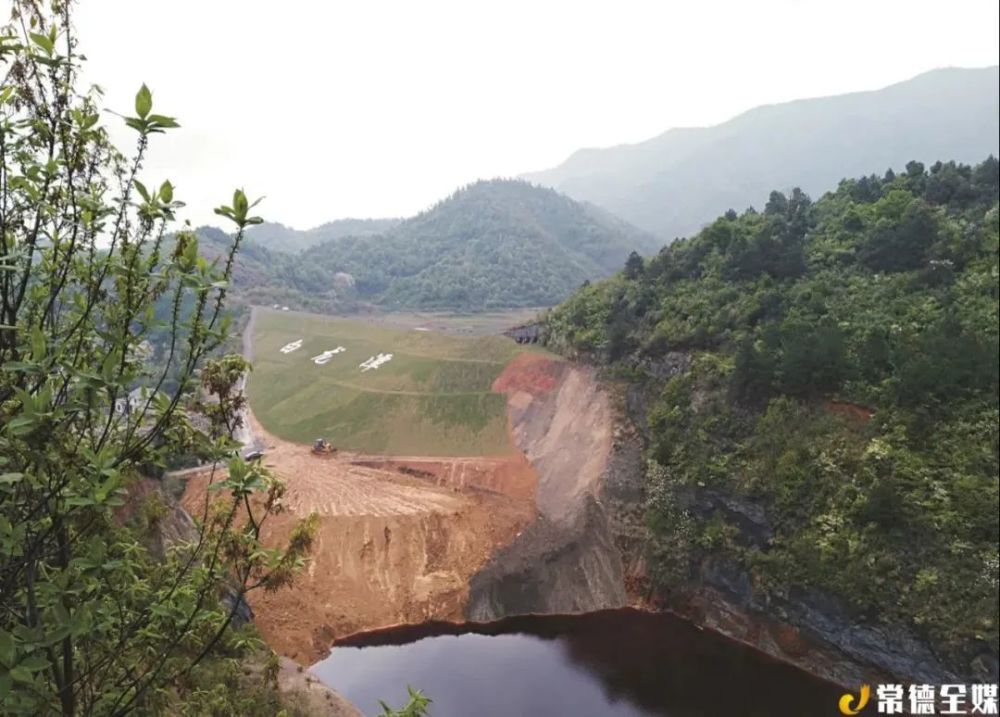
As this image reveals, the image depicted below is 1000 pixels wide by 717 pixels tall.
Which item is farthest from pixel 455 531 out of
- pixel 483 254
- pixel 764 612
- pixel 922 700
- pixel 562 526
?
pixel 483 254

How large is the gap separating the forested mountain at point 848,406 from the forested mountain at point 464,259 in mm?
63168

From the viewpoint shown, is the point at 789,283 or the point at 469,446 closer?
the point at 789,283

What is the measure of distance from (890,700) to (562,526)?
14210 millimetres

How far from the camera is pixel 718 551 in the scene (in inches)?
985

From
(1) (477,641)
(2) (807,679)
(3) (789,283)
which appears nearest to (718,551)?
(2) (807,679)

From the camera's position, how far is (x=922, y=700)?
61.9 feet

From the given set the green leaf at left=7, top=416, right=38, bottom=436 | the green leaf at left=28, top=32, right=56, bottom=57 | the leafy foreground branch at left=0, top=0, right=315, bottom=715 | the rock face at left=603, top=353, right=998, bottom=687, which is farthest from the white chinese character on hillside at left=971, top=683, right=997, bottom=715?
the green leaf at left=28, top=32, right=56, bottom=57

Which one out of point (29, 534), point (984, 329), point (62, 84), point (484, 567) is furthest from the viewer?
point (484, 567)

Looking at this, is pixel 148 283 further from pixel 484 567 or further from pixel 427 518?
pixel 427 518

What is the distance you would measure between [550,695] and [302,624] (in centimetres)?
1088

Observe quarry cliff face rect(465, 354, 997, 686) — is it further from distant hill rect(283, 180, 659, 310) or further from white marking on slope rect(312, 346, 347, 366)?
distant hill rect(283, 180, 659, 310)

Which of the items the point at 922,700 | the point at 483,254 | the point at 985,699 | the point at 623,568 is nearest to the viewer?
the point at 985,699

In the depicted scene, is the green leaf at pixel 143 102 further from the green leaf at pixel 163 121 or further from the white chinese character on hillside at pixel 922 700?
the white chinese character on hillside at pixel 922 700

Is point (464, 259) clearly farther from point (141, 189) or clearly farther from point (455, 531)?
point (141, 189)
